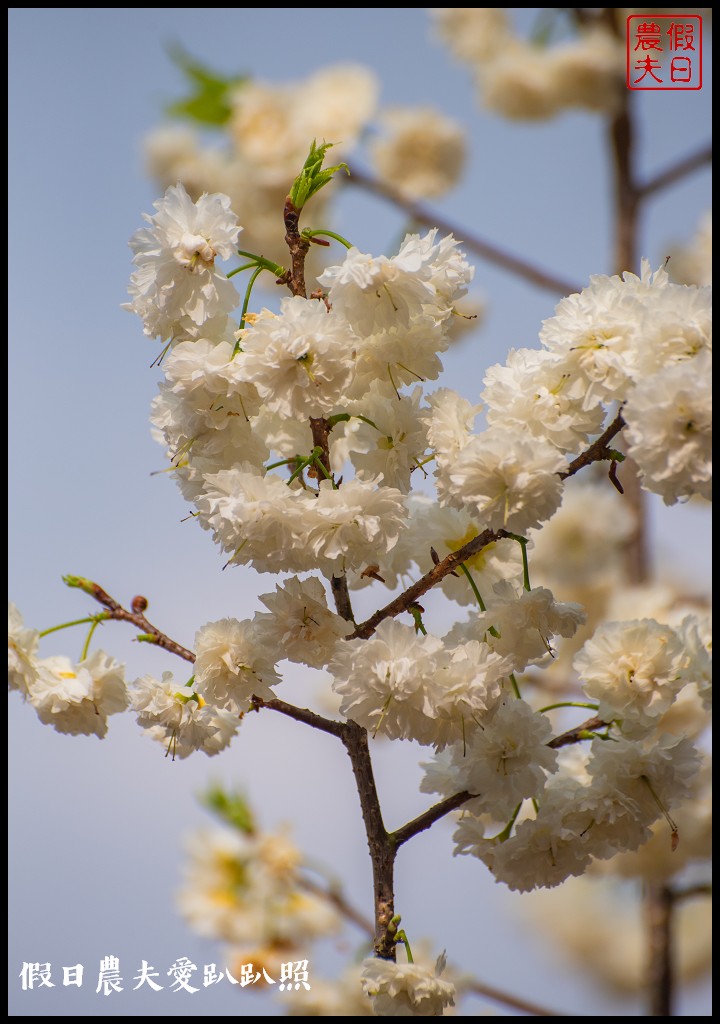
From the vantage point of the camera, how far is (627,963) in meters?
3.65

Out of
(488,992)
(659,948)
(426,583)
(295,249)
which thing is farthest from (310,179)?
(659,948)

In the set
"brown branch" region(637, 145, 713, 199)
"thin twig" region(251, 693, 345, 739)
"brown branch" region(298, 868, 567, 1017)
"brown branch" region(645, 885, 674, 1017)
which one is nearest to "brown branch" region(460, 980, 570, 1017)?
"brown branch" region(298, 868, 567, 1017)

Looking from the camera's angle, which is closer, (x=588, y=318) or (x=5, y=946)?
(x=588, y=318)

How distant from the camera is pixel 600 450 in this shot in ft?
2.34

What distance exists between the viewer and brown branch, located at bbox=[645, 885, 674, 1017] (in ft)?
5.77

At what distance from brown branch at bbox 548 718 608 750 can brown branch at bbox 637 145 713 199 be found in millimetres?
1594

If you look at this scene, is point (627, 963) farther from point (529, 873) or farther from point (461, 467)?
point (461, 467)

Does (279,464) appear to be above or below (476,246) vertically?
below

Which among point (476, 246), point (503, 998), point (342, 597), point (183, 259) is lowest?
point (503, 998)

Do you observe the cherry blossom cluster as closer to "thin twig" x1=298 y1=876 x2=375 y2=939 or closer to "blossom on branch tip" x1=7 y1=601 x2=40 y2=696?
"blossom on branch tip" x1=7 y1=601 x2=40 y2=696

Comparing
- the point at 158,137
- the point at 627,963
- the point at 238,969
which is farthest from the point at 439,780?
the point at 627,963

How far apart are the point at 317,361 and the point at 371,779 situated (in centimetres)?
36

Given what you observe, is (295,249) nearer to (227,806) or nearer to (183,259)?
(183,259)

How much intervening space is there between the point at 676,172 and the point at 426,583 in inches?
66.5
